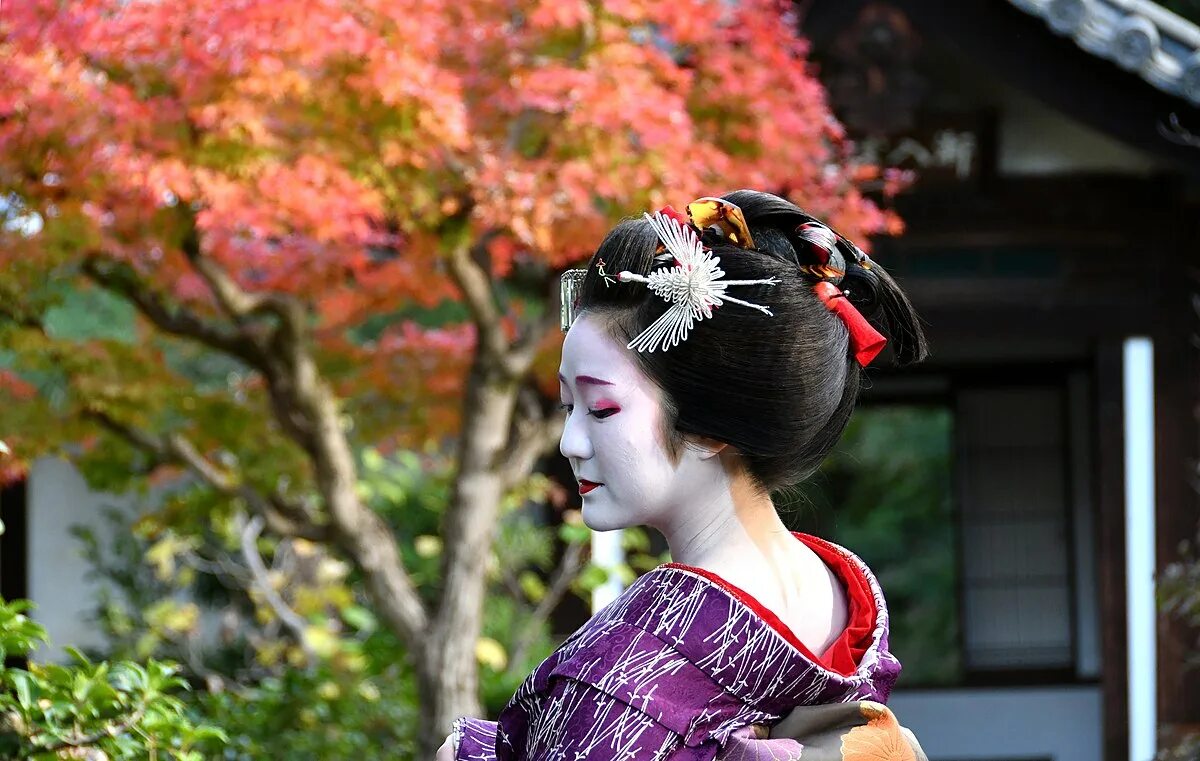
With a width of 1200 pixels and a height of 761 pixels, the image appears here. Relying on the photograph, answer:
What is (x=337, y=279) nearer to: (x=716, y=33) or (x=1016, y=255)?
(x=716, y=33)

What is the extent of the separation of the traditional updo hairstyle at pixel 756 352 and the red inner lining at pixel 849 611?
0.14 m

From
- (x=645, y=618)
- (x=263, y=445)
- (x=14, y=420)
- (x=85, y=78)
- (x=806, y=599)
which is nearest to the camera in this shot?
(x=645, y=618)

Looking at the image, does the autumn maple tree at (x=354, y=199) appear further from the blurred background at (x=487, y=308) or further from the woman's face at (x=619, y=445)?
the woman's face at (x=619, y=445)

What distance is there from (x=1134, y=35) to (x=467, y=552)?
3.19 meters

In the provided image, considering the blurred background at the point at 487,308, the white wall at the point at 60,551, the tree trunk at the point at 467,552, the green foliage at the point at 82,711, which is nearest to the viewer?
the green foliage at the point at 82,711

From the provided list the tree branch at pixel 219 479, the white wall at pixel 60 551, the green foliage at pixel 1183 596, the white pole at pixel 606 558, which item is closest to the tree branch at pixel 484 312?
the tree branch at pixel 219 479

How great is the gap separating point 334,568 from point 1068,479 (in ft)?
13.7

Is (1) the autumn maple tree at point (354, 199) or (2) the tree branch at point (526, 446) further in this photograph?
(2) the tree branch at point (526, 446)

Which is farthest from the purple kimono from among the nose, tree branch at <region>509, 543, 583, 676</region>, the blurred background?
tree branch at <region>509, 543, 583, 676</region>

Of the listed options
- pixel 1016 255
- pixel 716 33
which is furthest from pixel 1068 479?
pixel 716 33

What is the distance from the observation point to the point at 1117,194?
607 centimetres

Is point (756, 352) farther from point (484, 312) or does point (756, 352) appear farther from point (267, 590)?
point (267, 590)

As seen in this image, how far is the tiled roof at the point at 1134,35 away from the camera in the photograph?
5238 millimetres

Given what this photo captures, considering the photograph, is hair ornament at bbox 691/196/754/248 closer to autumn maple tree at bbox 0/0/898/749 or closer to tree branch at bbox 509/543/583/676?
autumn maple tree at bbox 0/0/898/749
